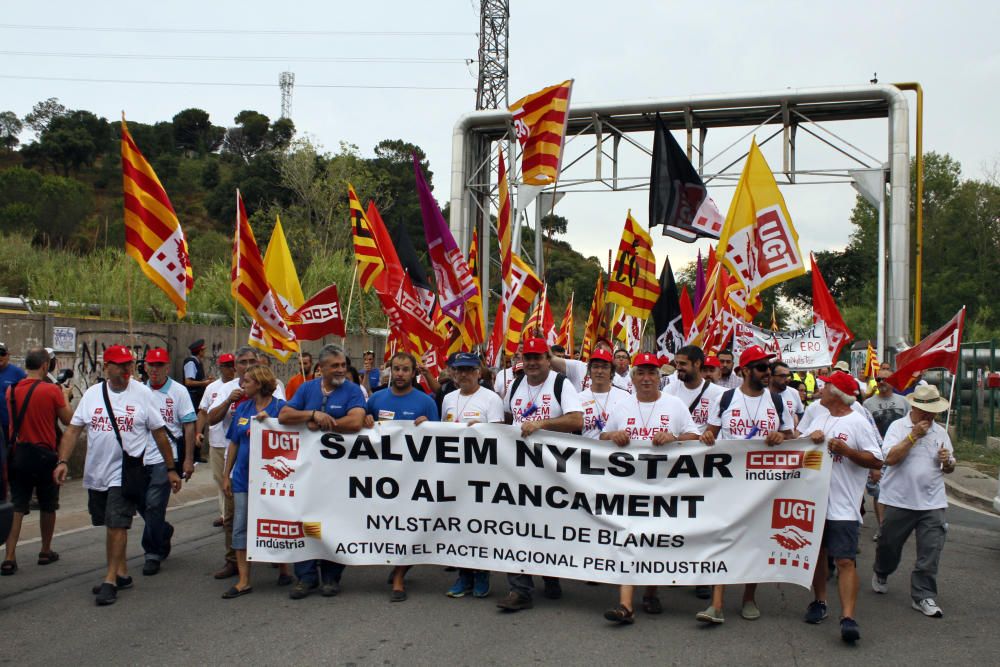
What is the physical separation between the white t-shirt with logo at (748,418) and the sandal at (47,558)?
18.1 feet

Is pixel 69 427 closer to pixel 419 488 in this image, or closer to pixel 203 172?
pixel 419 488

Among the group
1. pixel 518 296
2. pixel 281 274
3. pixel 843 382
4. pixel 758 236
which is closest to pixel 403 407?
pixel 518 296

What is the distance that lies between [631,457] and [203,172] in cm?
6938

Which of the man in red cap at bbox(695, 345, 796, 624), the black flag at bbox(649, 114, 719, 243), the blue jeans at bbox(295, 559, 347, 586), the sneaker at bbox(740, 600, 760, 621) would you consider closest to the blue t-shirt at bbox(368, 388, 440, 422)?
the blue jeans at bbox(295, 559, 347, 586)

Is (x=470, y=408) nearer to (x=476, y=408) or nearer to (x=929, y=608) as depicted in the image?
(x=476, y=408)

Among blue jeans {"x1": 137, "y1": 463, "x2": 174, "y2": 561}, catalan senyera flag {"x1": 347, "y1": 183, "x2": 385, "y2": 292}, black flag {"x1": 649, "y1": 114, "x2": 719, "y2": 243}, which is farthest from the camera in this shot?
black flag {"x1": 649, "y1": 114, "x2": 719, "y2": 243}

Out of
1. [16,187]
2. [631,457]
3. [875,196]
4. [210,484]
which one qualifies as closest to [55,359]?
[210,484]

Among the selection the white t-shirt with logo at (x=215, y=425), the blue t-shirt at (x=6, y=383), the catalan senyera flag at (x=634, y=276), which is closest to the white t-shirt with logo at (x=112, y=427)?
the blue t-shirt at (x=6, y=383)

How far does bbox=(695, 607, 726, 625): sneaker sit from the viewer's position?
5996 mm

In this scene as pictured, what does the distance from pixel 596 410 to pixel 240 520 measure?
→ 9.17 feet

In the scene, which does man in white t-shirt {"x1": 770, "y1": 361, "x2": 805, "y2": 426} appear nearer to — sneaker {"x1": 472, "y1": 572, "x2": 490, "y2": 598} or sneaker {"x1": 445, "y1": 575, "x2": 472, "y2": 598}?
sneaker {"x1": 472, "y1": 572, "x2": 490, "y2": 598}

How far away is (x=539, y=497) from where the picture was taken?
261 inches

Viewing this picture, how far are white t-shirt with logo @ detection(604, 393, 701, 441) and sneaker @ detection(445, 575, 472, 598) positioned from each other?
1.52 m

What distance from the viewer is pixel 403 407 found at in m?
6.91
